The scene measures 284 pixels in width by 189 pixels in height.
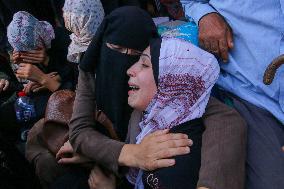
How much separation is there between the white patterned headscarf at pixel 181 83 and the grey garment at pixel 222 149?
0.08m

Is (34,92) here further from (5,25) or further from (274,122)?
(274,122)

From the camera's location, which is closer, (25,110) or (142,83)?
(142,83)

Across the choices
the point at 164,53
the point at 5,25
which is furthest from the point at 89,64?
the point at 5,25

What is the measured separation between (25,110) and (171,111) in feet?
4.62

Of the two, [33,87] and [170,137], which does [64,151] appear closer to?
[170,137]

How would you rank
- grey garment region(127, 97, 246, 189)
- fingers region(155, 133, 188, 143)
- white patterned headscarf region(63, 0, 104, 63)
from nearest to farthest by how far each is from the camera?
grey garment region(127, 97, 246, 189) → fingers region(155, 133, 188, 143) → white patterned headscarf region(63, 0, 104, 63)

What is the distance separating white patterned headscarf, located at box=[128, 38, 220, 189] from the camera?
5.12 ft

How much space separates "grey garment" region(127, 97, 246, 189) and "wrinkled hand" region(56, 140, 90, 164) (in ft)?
2.19

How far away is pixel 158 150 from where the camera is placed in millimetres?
1540

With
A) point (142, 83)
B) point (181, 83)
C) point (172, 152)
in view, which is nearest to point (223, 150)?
point (172, 152)

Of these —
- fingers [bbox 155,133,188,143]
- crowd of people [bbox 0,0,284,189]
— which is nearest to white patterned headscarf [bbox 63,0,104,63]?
crowd of people [bbox 0,0,284,189]

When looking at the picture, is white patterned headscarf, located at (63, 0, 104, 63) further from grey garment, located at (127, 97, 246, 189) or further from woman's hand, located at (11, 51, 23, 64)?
grey garment, located at (127, 97, 246, 189)

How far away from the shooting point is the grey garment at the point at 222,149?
1.44 m

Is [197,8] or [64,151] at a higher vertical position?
[197,8]
